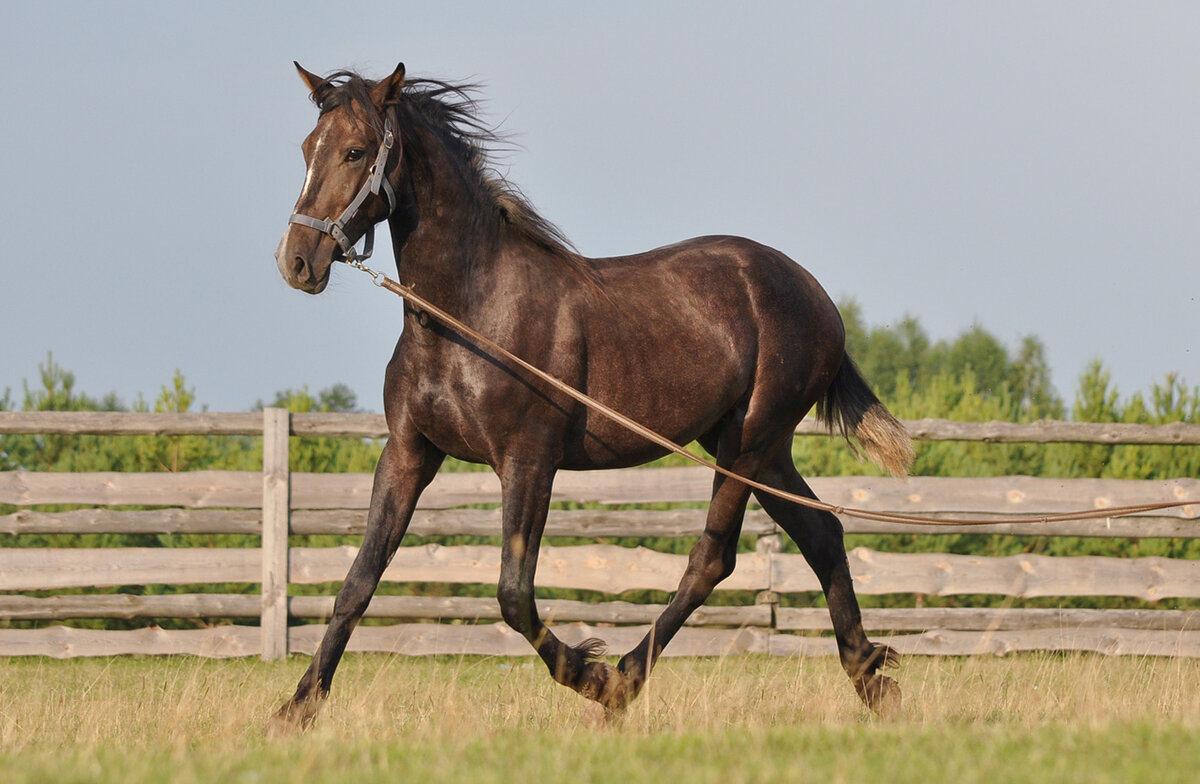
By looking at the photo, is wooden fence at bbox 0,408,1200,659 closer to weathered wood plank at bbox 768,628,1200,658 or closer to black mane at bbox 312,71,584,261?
weathered wood plank at bbox 768,628,1200,658

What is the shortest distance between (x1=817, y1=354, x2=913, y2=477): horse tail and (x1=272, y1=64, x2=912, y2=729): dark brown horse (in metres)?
0.52

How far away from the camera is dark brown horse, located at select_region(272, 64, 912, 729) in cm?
486

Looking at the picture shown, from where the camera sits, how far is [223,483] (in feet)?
33.1

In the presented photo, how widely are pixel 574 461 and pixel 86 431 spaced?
5982 mm

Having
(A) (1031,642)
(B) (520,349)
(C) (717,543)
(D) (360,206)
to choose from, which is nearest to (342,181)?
(D) (360,206)

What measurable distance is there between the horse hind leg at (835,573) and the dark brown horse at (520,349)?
0.03 metres

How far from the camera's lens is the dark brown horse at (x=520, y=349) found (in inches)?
191

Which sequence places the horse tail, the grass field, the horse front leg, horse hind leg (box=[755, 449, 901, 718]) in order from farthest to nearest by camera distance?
the horse tail → horse hind leg (box=[755, 449, 901, 718]) → the horse front leg → the grass field

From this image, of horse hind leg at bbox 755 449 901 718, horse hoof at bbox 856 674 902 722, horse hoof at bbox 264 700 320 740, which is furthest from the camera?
horse hind leg at bbox 755 449 901 718

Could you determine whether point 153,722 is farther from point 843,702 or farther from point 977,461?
point 977,461

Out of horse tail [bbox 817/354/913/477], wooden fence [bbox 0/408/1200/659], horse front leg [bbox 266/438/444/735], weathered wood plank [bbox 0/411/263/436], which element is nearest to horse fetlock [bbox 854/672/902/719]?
horse tail [bbox 817/354/913/477]

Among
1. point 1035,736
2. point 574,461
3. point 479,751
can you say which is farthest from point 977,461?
point 479,751

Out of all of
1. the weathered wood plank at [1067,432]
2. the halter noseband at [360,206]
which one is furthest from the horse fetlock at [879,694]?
the weathered wood plank at [1067,432]

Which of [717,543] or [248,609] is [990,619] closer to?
[717,543]
